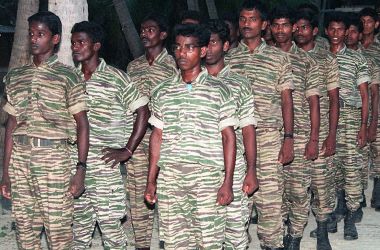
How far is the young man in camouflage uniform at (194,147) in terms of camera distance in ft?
15.7

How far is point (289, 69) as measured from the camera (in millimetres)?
5879

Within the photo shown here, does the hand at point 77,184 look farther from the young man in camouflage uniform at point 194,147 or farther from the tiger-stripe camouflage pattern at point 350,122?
the tiger-stripe camouflage pattern at point 350,122

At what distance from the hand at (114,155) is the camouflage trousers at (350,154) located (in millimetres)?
2688

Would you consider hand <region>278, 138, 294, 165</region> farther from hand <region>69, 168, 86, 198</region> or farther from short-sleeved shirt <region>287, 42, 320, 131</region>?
hand <region>69, 168, 86, 198</region>

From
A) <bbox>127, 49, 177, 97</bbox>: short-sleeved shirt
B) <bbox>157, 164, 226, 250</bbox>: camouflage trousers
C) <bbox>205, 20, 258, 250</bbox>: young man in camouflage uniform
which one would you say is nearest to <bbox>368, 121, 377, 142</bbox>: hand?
<bbox>127, 49, 177, 97</bbox>: short-sleeved shirt

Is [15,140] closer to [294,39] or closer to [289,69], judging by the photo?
[289,69]

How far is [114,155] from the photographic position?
17.8 feet

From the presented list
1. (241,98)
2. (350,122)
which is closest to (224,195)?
(241,98)

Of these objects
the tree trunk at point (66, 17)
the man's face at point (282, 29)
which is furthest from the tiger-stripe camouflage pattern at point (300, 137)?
the tree trunk at point (66, 17)

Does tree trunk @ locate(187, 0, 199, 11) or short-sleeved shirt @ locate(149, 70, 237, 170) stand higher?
tree trunk @ locate(187, 0, 199, 11)

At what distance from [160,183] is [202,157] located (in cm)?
36

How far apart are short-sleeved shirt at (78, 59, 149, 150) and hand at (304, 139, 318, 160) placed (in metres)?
1.66

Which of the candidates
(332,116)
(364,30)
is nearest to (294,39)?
(332,116)

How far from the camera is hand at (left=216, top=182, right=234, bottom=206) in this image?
479cm
